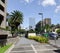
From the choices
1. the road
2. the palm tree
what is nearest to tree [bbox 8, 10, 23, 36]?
the palm tree

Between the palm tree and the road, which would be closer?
the road

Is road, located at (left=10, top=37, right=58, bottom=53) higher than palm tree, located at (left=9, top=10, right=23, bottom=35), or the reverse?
palm tree, located at (left=9, top=10, right=23, bottom=35)

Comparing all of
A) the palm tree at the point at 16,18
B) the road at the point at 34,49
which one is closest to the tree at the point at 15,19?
the palm tree at the point at 16,18

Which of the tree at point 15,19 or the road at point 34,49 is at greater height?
the tree at point 15,19

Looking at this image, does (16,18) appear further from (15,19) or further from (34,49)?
(34,49)

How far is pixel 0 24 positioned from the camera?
5219 centimetres

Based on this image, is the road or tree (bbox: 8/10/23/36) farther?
tree (bbox: 8/10/23/36)

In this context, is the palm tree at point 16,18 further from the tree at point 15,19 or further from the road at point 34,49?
the road at point 34,49

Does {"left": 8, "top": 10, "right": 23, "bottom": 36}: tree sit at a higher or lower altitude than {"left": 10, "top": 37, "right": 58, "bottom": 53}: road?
higher

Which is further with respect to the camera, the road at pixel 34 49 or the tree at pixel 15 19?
the tree at pixel 15 19

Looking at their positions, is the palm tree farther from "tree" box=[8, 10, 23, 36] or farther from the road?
the road

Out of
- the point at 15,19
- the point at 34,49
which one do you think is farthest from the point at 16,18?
the point at 34,49

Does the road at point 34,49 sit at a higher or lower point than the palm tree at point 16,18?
lower

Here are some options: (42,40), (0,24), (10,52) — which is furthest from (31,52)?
(0,24)
